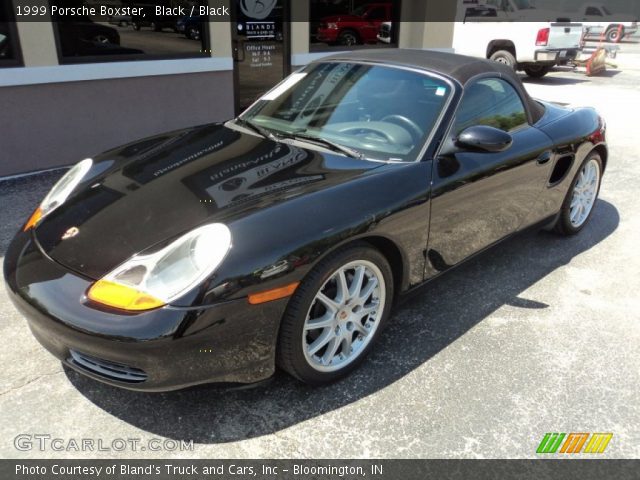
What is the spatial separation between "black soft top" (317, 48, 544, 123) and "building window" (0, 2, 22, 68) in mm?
3318

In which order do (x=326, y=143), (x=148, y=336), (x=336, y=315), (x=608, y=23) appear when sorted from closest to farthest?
(x=148, y=336)
(x=336, y=315)
(x=326, y=143)
(x=608, y=23)

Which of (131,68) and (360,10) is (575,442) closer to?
(131,68)

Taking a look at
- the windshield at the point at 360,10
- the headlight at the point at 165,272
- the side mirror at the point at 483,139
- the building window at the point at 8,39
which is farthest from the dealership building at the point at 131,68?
the side mirror at the point at 483,139

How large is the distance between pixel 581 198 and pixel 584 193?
0.07 metres

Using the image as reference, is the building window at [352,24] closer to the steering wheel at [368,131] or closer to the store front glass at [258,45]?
the store front glass at [258,45]

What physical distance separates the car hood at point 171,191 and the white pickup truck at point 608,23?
996 inches

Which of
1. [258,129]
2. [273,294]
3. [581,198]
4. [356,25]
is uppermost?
[356,25]

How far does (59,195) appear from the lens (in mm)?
2840

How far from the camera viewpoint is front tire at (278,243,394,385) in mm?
2271

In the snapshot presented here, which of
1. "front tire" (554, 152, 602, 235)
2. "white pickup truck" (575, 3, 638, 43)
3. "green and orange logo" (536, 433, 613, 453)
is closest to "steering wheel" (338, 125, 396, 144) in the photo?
"green and orange logo" (536, 433, 613, 453)

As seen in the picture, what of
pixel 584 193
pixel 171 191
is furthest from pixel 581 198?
pixel 171 191

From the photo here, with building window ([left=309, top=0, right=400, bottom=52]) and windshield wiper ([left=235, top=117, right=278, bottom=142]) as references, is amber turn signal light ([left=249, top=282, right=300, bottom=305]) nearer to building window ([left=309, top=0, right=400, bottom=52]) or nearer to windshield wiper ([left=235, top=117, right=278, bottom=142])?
windshield wiper ([left=235, top=117, right=278, bottom=142])

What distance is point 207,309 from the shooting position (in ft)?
6.62

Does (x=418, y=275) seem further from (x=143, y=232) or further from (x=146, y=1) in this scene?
(x=146, y=1)
